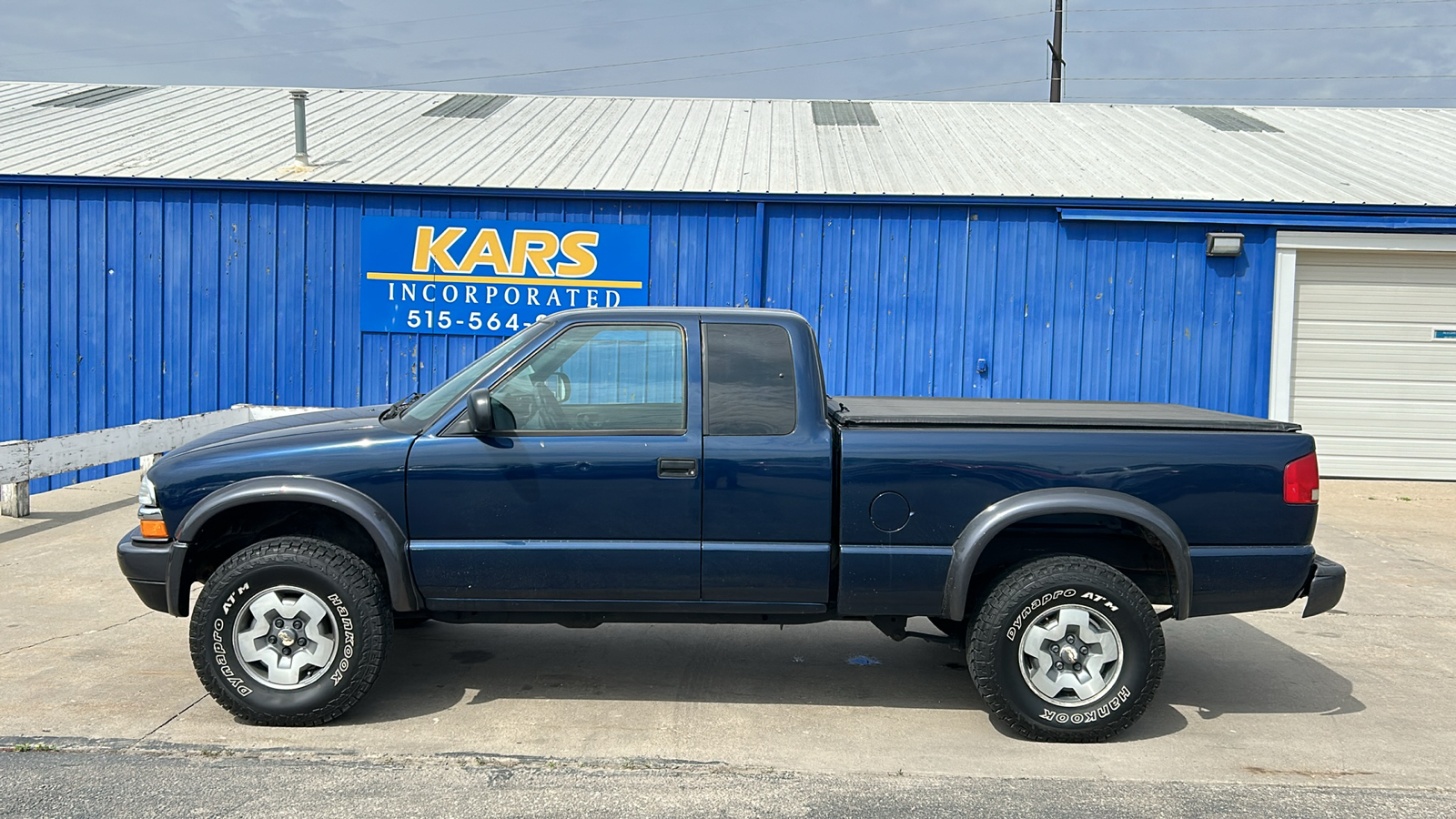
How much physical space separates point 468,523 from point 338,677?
817mm

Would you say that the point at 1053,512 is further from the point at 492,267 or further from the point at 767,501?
the point at 492,267

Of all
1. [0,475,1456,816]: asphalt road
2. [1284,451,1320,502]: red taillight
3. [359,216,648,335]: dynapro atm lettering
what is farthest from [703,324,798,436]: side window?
[359,216,648,335]: dynapro atm lettering

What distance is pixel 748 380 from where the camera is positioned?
4691mm

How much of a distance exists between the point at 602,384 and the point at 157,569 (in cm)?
198

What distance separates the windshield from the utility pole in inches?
1222

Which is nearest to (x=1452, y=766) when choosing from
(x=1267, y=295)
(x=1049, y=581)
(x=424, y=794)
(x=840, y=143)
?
(x=1049, y=581)

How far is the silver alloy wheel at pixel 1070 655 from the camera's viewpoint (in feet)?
14.7

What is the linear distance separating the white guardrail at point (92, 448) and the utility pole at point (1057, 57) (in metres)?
27.3

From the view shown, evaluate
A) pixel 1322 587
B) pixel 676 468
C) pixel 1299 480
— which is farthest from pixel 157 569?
pixel 1322 587

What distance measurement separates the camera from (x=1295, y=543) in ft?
15.0

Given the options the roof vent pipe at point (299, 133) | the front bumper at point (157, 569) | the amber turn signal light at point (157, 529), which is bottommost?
the front bumper at point (157, 569)

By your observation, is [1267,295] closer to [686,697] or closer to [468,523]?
[686,697]

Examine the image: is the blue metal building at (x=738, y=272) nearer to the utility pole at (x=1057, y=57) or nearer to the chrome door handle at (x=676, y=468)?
the chrome door handle at (x=676, y=468)

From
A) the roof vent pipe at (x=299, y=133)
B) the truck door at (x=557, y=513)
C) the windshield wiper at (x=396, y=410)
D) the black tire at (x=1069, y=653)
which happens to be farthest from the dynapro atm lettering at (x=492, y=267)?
the black tire at (x=1069, y=653)
